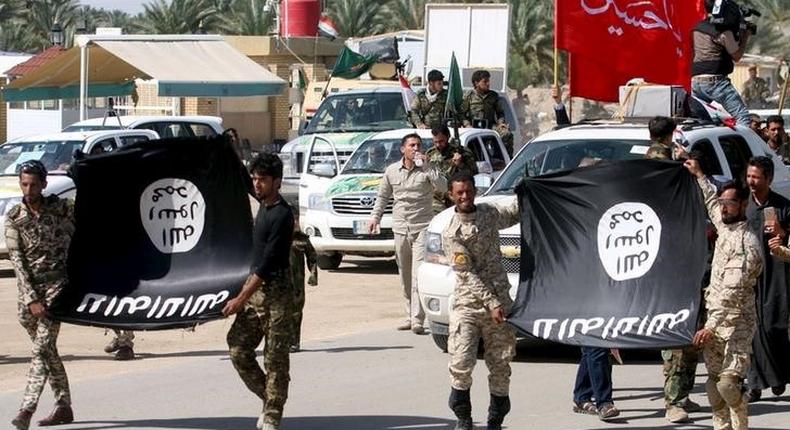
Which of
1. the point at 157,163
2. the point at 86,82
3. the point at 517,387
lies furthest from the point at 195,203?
the point at 86,82

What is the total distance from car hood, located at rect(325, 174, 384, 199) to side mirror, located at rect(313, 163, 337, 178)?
0.90 m

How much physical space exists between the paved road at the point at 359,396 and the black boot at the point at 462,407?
0.71 m

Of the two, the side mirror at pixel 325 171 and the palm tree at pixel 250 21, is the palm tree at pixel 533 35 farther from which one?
the side mirror at pixel 325 171

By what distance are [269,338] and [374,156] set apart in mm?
11207

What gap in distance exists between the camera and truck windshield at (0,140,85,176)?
2042 centimetres

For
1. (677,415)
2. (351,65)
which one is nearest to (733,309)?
(677,415)

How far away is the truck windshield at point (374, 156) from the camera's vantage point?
20266 millimetres

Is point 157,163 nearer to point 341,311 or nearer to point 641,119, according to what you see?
point 641,119

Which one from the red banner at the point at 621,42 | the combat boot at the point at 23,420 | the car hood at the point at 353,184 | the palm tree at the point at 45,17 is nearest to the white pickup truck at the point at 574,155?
the red banner at the point at 621,42

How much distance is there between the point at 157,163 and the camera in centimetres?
1014

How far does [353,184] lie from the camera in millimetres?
20062

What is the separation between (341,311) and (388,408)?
616cm

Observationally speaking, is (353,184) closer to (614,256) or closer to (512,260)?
(512,260)

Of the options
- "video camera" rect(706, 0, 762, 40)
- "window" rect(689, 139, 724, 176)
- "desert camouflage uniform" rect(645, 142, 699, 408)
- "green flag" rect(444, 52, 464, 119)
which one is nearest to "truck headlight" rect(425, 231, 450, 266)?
Answer: "window" rect(689, 139, 724, 176)
